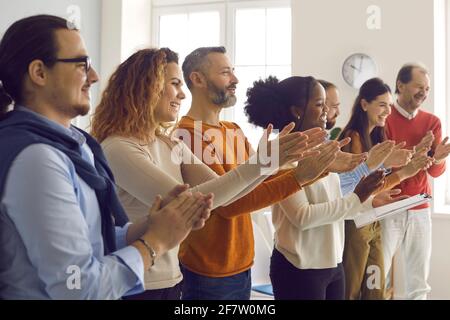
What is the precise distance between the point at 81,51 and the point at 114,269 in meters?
0.32

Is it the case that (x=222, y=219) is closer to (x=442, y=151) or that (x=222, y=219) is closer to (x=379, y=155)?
(x=379, y=155)

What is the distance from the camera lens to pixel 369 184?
1.35 metres

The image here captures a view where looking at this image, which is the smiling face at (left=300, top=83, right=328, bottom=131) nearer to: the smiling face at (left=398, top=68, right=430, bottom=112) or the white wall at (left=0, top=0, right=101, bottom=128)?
the smiling face at (left=398, top=68, right=430, bottom=112)

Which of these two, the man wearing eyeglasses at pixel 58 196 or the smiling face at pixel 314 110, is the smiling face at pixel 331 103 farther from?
the man wearing eyeglasses at pixel 58 196

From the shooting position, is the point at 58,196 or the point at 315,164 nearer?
the point at 58,196

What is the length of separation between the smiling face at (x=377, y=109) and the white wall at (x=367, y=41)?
3.10ft

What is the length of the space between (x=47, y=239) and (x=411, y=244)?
73.4 inches

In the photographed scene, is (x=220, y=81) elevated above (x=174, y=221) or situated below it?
above

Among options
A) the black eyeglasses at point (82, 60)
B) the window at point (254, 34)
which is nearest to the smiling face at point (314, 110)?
the black eyeglasses at point (82, 60)

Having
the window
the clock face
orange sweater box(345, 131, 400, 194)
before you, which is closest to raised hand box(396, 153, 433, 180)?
orange sweater box(345, 131, 400, 194)

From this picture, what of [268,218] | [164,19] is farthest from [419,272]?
[164,19]

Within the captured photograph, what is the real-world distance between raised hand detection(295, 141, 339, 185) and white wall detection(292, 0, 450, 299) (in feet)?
5.74

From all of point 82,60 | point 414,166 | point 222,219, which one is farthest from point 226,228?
point 414,166
